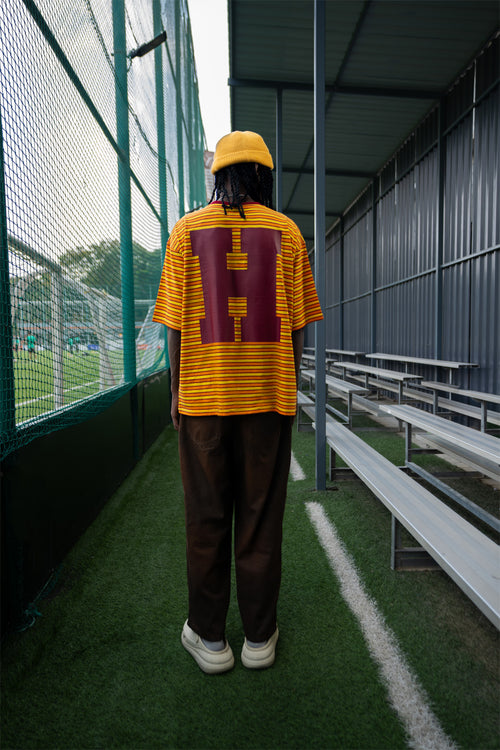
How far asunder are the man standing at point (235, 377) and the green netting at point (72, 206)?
0.82 meters

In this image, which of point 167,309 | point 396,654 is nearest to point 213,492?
point 167,309

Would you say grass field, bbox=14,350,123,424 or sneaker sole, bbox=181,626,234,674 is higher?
grass field, bbox=14,350,123,424

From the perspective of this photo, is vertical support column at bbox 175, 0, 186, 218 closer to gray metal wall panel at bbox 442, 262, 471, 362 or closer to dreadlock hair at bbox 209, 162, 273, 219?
gray metal wall panel at bbox 442, 262, 471, 362

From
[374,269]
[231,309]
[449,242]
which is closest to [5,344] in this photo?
[231,309]

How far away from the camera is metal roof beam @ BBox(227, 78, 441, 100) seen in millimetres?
6578

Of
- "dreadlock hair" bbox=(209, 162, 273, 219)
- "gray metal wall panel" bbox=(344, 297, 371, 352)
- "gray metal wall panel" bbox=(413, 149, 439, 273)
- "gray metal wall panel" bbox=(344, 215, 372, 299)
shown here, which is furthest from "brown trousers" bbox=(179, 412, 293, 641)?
"gray metal wall panel" bbox=(344, 215, 372, 299)

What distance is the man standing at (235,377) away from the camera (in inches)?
58.9

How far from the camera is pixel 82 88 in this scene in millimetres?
2889

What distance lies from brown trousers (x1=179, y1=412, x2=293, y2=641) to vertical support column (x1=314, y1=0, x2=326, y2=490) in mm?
1724

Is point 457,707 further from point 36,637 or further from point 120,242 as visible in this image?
point 120,242

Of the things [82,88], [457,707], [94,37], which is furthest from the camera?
[94,37]

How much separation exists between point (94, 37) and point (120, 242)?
4.77 ft

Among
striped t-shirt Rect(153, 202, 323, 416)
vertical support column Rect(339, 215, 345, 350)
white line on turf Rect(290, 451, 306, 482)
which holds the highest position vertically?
vertical support column Rect(339, 215, 345, 350)

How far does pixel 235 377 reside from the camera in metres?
1.51
